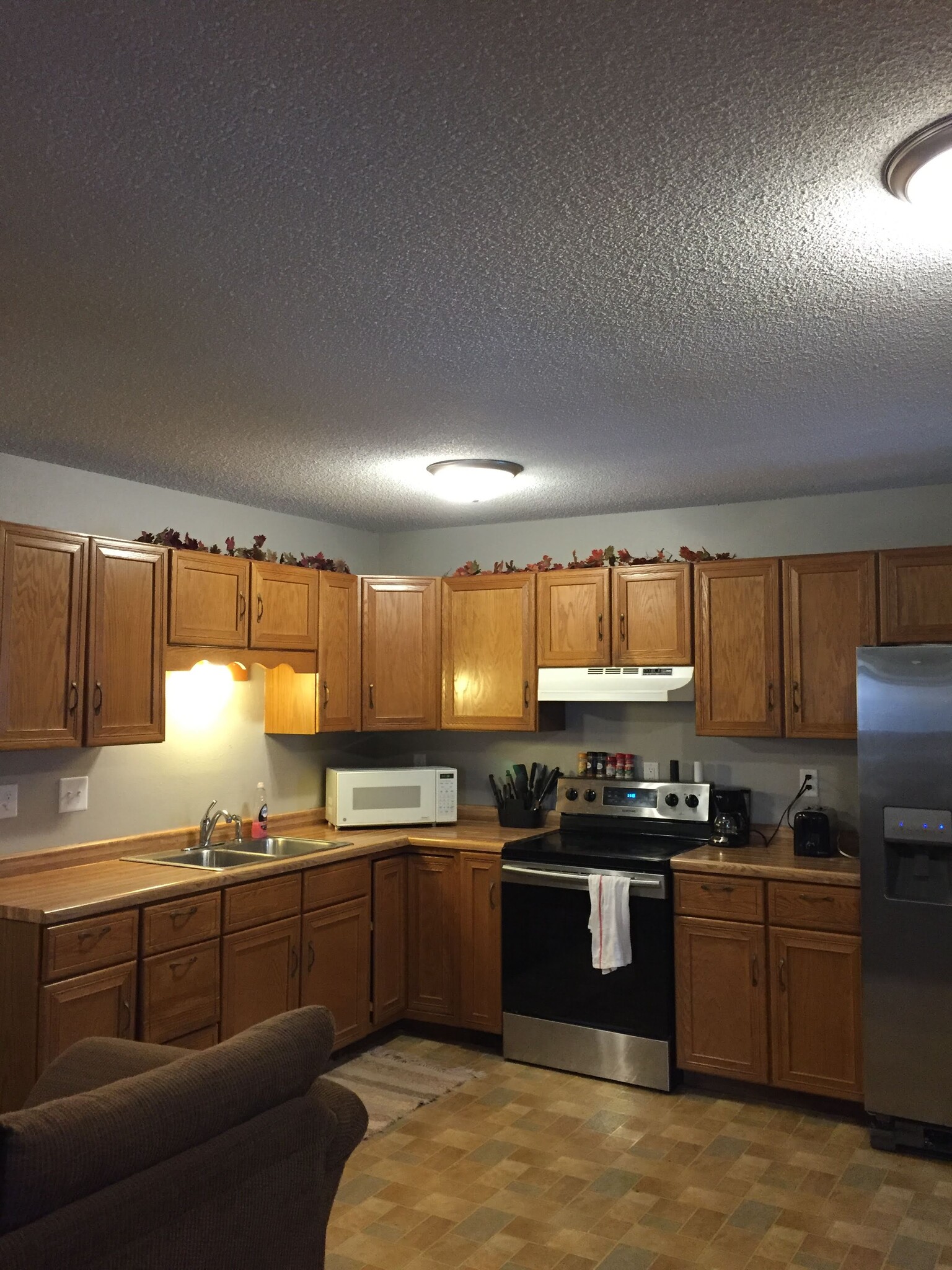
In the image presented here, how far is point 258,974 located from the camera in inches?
156

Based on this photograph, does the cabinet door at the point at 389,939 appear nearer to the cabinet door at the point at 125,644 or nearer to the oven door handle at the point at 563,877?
the oven door handle at the point at 563,877

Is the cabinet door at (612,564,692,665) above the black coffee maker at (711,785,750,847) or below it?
above

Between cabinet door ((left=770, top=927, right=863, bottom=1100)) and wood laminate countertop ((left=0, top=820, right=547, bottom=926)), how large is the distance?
1293mm

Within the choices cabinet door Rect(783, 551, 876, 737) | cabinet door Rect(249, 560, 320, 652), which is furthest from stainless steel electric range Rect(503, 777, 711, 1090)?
cabinet door Rect(249, 560, 320, 652)

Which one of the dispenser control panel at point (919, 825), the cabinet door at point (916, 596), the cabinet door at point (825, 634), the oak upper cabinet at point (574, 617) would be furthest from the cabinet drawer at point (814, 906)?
the oak upper cabinet at point (574, 617)

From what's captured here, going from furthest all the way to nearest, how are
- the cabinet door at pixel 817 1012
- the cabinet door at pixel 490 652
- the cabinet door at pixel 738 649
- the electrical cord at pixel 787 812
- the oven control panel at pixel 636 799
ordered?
the cabinet door at pixel 490 652
the oven control panel at pixel 636 799
the electrical cord at pixel 787 812
the cabinet door at pixel 738 649
the cabinet door at pixel 817 1012

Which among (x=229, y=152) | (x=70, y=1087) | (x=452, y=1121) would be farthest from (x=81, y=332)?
(x=452, y=1121)

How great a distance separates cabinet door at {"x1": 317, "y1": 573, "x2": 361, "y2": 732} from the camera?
481 cm

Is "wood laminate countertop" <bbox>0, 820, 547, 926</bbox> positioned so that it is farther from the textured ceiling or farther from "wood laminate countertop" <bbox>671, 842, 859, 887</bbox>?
the textured ceiling

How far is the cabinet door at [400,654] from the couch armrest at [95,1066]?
283 cm

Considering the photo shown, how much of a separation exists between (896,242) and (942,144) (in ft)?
1.35

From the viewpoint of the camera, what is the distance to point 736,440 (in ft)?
12.1

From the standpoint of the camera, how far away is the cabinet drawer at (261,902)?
12.6ft

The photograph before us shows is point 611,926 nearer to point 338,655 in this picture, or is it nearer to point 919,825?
point 919,825
